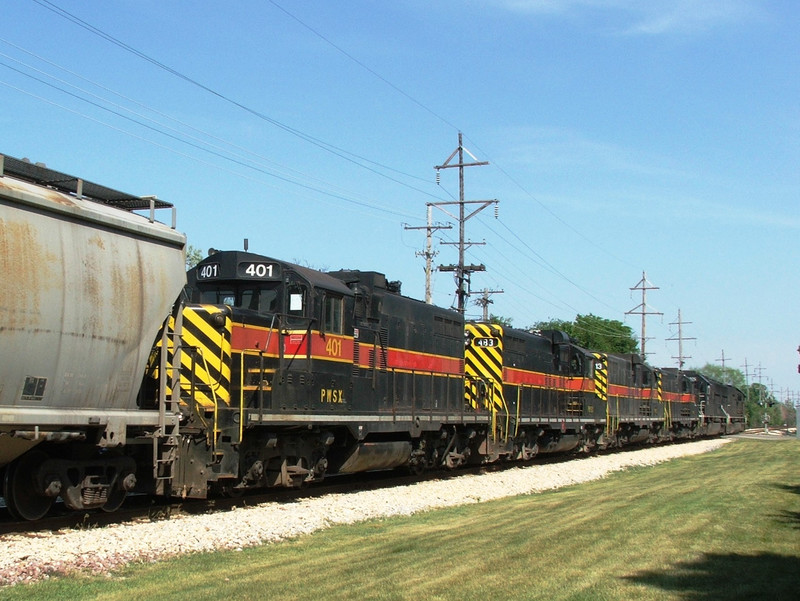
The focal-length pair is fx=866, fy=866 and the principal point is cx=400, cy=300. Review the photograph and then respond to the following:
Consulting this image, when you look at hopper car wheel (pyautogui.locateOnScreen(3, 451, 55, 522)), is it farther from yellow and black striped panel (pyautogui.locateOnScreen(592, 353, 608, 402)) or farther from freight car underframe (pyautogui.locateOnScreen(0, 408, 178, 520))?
yellow and black striped panel (pyautogui.locateOnScreen(592, 353, 608, 402))

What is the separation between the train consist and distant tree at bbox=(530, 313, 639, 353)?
6179 centimetres

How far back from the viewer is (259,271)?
589 inches

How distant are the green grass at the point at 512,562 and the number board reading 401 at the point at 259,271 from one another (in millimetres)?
4623

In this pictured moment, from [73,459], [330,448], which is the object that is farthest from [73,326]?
[330,448]

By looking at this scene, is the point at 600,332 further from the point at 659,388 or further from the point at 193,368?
the point at 193,368

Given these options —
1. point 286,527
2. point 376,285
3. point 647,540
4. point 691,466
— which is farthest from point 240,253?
point 691,466

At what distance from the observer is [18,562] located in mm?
8578

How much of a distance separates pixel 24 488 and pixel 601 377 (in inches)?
1066

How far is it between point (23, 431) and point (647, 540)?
7204 millimetres

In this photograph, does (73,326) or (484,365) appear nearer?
(73,326)

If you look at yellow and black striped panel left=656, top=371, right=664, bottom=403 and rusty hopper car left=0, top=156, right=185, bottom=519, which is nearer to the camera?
rusty hopper car left=0, top=156, right=185, bottom=519

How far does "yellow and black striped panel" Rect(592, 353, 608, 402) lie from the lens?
3434 centimetres

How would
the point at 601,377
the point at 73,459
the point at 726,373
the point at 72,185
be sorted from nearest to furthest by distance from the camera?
1. the point at 72,185
2. the point at 73,459
3. the point at 601,377
4. the point at 726,373

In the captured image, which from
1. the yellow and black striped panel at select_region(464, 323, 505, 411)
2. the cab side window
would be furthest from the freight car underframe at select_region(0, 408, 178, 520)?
the yellow and black striped panel at select_region(464, 323, 505, 411)
